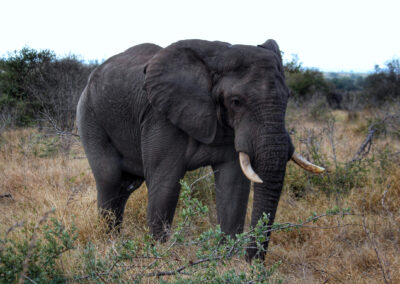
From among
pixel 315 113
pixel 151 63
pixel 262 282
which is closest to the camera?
pixel 262 282

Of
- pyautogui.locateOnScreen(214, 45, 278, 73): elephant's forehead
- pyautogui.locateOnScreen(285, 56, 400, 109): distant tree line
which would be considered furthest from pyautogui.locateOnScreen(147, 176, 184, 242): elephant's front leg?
pyautogui.locateOnScreen(285, 56, 400, 109): distant tree line

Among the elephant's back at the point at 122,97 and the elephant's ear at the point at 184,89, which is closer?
the elephant's ear at the point at 184,89

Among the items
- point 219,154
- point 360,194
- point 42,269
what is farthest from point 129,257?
point 360,194

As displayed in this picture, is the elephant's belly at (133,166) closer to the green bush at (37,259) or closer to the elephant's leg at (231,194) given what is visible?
the elephant's leg at (231,194)

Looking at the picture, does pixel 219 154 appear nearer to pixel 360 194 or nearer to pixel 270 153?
pixel 270 153

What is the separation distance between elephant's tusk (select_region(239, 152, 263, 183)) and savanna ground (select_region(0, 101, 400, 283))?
1.41ft

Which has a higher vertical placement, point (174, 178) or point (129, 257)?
point (174, 178)

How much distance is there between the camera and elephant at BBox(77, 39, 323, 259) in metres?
3.05

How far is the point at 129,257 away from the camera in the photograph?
251cm

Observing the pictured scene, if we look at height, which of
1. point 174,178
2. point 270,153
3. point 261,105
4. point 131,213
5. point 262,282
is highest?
point 261,105

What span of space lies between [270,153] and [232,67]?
74cm

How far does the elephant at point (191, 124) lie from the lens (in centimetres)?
305

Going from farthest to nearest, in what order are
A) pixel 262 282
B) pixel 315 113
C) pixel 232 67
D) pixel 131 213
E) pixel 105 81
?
pixel 315 113, pixel 131 213, pixel 105 81, pixel 232 67, pixel 262 282

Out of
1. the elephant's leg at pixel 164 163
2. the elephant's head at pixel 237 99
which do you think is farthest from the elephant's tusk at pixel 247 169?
the elephant's leg at pixel 164 163
